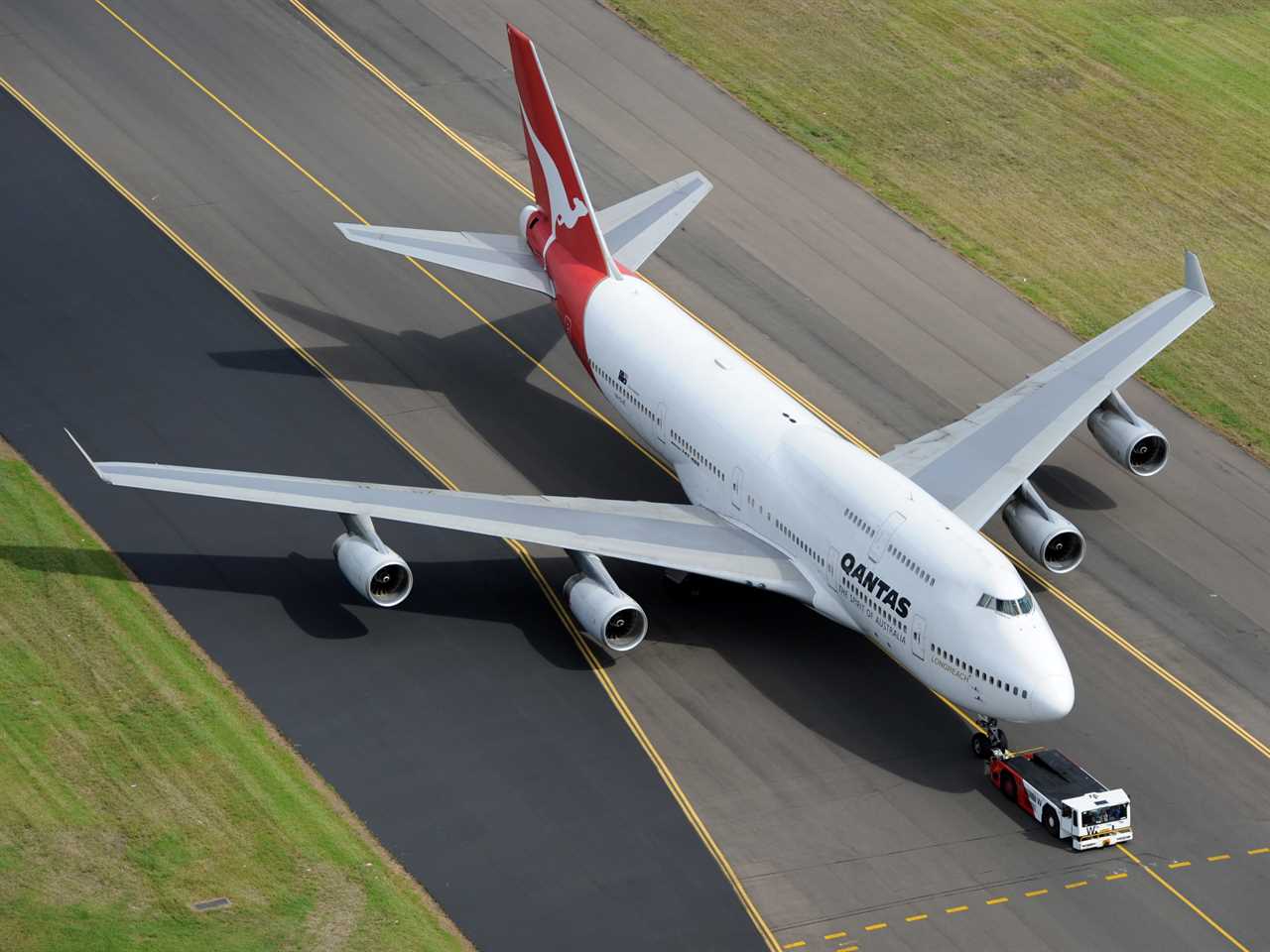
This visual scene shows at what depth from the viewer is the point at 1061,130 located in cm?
8100

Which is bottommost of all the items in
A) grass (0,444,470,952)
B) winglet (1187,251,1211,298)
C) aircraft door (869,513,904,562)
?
grass (0,444,470,952)

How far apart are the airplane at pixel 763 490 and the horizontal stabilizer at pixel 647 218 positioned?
0.19 m

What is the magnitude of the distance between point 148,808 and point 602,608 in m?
12.3

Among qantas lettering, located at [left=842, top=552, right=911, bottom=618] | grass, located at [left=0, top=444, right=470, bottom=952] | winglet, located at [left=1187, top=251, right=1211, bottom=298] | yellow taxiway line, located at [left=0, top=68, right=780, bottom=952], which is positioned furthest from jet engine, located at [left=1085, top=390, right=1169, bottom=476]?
grass, located at [left=0, top=444, right=470, bottom=952]

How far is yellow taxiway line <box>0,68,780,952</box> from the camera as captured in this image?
4466 centimetres

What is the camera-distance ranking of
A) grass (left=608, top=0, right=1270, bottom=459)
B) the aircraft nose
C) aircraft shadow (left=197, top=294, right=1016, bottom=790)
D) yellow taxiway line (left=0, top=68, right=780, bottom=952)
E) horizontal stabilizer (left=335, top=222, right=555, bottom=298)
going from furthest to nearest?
grass (left=608, top=0, right=1270, bottom=459), horizontal stabilizer (left=335, top=222, right=555, bottom=298), aircraft shadow (left=197, top=294, right=1016, bottom=790), the aircraft nose, yellow taxiway line (left=0, top=68, right=780, bottom=952)

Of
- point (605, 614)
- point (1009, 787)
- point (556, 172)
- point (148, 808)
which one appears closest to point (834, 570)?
point (605, 614)

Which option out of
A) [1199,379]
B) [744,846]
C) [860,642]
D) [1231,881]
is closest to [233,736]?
[744,846]

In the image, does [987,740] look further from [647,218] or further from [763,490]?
[647,218]

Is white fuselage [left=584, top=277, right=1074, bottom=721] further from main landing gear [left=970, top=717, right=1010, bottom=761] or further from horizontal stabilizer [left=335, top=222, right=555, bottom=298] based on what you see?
horizontal stabilizer [left=335, top=222, right=555, bottom=298]

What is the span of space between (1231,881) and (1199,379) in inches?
1014

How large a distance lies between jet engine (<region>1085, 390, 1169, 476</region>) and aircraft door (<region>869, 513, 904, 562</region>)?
1372 centimetres

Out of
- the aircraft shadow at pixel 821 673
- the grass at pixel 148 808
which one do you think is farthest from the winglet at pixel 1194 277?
the grass at pixel 148 808

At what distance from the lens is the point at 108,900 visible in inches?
1657
